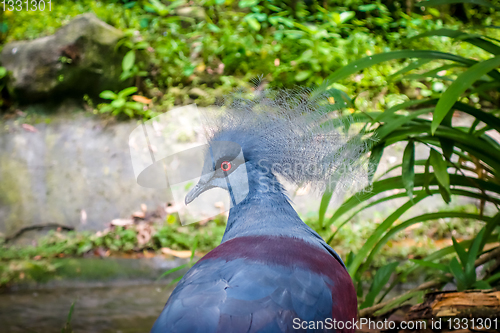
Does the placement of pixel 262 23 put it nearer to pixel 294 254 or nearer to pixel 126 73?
pixel 126 73

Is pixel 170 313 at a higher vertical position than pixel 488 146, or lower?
lower

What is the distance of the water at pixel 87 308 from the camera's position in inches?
66.8

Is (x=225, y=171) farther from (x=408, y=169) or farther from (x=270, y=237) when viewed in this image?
(x=408, y=169)

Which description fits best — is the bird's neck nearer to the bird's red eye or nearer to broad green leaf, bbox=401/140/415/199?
the bird's red eye

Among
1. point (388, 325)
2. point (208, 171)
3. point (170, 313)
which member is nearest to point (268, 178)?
point (208, 171)

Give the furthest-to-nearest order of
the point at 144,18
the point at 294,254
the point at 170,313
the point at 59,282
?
the point at 144,18 < the point at 59,282 < the point at 294,254 < the point at 170,313

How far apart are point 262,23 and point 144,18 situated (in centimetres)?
124

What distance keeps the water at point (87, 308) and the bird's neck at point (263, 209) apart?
3.01 ft

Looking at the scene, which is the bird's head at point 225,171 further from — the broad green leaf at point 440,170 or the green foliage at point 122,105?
the green foliage at point 122,105

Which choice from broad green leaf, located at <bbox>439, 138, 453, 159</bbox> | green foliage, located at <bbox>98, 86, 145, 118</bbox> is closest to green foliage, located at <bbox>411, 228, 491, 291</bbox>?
broad green leaf, located at <bbox>439, 138, 453, 159</bbox>

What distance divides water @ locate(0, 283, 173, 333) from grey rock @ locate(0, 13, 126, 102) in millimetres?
1917

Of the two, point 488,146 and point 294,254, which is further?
point 488,146

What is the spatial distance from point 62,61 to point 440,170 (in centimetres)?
320

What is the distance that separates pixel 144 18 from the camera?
362 cm
